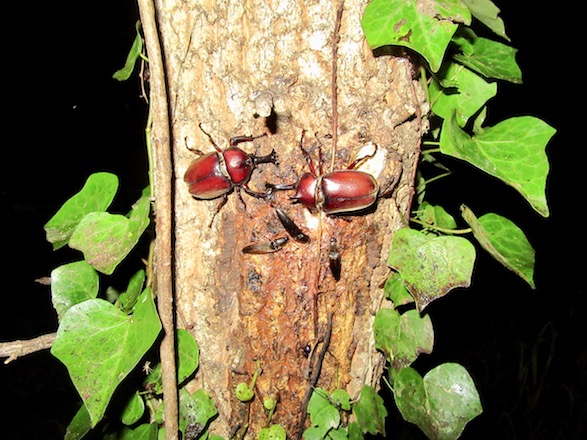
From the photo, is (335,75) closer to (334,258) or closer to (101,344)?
(334,258)

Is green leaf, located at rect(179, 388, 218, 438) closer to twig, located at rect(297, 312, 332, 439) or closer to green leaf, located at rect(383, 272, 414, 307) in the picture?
twig, located at rect(297, 312, 332, 439)

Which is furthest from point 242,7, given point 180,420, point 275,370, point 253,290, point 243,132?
point 180,420

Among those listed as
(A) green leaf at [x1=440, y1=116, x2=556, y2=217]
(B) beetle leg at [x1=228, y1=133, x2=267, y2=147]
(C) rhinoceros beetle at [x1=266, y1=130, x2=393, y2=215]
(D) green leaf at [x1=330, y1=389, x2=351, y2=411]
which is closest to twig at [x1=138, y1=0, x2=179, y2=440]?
(B) beetle leg at [x1=228, y1=133, x2=267, y2=147]

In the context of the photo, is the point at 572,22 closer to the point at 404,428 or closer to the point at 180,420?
the point at 404,428

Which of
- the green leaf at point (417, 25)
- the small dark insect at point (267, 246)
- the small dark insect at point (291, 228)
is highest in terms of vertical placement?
the green leaf at point (417, 25)

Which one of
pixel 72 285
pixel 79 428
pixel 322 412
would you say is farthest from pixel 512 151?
pixel 79 428

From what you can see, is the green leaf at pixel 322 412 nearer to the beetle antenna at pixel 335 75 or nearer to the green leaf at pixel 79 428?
the green leaf at pixel 79 428

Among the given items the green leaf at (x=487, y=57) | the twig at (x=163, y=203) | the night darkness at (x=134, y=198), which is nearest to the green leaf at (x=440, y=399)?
the twig at (x=163, y=203)

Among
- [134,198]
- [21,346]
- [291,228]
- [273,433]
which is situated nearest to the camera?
[21,346]
